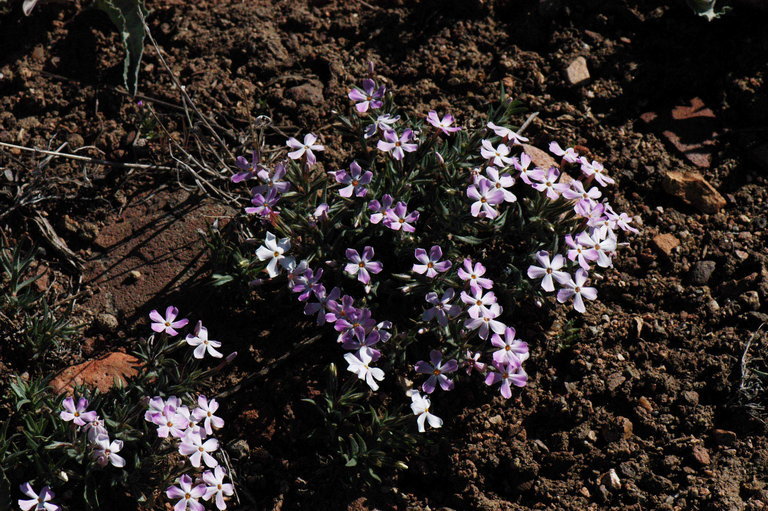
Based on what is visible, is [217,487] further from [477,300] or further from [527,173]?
[527,173]

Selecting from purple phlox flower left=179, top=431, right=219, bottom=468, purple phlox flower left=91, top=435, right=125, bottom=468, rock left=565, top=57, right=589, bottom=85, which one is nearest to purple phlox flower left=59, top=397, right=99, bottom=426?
purple phlox flower left=91, top=435, right=125, bottom=468

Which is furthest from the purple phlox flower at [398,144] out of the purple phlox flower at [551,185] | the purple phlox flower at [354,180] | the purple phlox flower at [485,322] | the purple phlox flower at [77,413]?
the purple phlox flower at [77,413]

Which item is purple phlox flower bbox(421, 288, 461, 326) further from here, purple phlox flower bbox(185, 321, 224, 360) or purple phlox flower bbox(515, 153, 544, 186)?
purple phlox flower bbox(185, 321, 224, 360)

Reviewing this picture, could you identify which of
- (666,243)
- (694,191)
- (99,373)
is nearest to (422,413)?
(99,373)

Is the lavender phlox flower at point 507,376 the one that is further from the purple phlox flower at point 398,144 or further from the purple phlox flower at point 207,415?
the purple phlox flower at point 207,415

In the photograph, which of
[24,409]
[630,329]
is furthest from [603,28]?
[24,409]

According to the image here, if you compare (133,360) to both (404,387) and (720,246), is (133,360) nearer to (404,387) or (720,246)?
(404,387)
